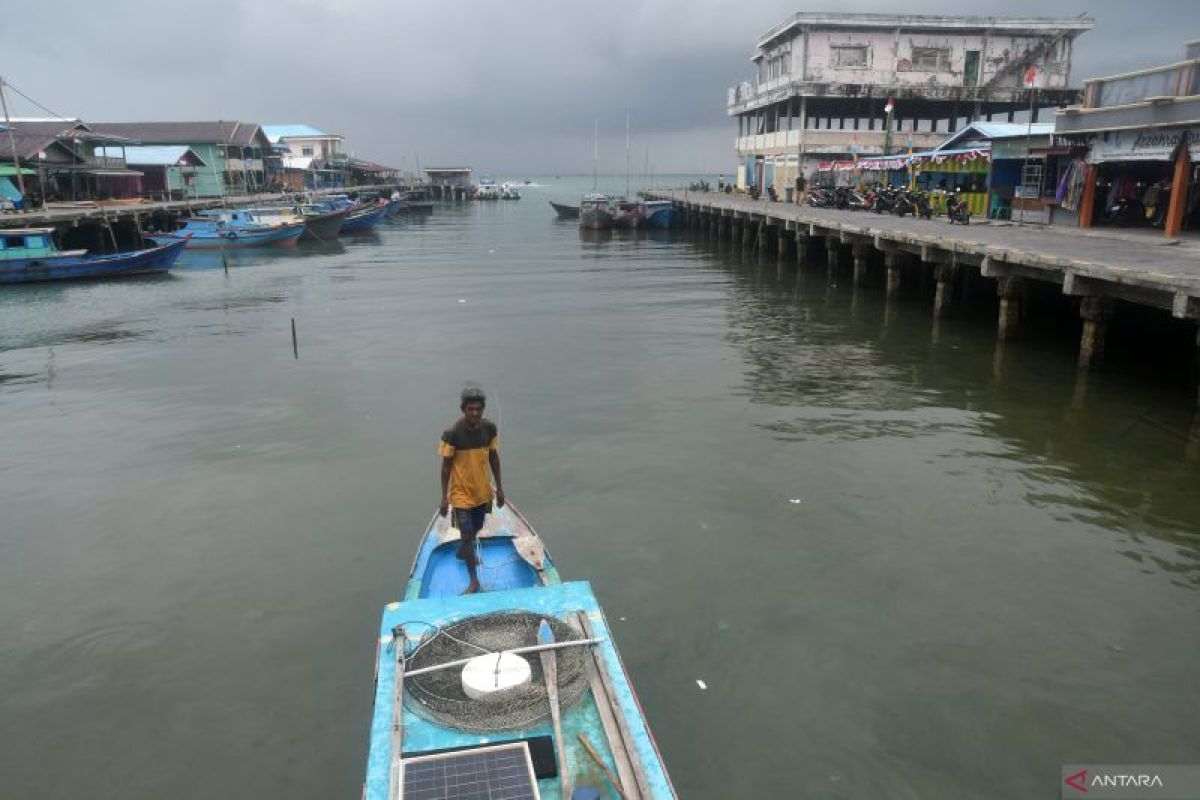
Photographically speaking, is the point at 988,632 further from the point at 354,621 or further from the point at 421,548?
the point at 354,621

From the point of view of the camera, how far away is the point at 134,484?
37.1 feet

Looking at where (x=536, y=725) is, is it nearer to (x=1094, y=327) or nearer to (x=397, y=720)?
(x=397, y=720)

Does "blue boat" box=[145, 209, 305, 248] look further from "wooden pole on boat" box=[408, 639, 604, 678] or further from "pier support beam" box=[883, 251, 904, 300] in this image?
"wooden pole on boat" box=[408, 639, 604, 678]

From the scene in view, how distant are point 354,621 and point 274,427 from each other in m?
6.86

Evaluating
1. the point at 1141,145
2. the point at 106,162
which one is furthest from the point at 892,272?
the point at 106,162

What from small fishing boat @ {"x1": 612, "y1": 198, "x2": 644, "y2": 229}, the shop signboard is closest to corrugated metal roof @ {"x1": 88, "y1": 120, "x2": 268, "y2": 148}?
small fishing boat @ {"x1": 612, "y1": 198, "x2": 644, "y2": 229}

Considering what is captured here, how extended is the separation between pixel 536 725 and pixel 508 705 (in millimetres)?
228

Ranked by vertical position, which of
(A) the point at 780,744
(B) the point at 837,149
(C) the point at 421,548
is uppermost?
(B) the point at 837,149

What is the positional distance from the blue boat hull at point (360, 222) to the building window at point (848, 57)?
3291 centimetres

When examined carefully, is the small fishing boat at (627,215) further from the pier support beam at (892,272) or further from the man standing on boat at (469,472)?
the man standing on boat at (469,472)

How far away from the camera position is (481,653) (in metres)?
5.28

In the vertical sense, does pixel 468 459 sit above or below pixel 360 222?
below

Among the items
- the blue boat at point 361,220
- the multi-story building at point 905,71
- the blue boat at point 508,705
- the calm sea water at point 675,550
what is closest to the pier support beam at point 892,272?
the calm sea water at point 675,550

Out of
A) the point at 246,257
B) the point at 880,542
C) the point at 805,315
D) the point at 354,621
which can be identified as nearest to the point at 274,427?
the point at 354,621
